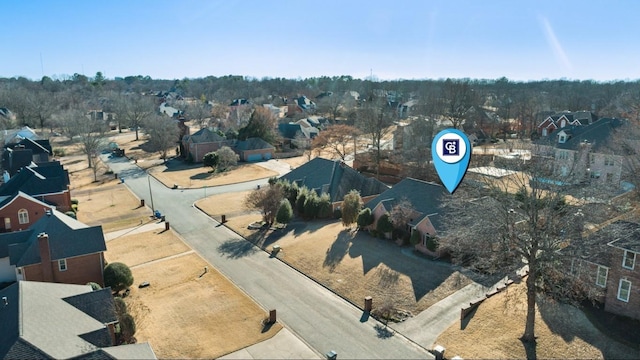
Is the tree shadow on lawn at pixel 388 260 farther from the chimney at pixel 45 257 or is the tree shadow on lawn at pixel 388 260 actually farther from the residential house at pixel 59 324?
the chimney at pixel 45 257

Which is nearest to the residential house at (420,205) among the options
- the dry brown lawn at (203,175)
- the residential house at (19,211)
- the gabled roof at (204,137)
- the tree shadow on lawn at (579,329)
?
the tree shadow on lawn at (579,329)

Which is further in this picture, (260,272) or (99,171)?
(99,171)

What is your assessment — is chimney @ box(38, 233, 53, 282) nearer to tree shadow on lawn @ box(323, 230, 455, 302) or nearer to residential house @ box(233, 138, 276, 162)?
tree shadow on lawn @ box(323, 230, 455, 302)

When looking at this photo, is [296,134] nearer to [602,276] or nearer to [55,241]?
[55,241]

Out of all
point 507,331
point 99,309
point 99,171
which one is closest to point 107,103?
point 99,171

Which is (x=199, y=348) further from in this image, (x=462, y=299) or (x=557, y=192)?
(x=557, y=192)

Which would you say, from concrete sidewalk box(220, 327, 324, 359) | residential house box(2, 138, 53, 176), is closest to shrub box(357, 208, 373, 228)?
concrete sidewalk box(220, 327, 324, 359)

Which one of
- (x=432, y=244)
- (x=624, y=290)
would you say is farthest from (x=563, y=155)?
(x=624, y=290)
